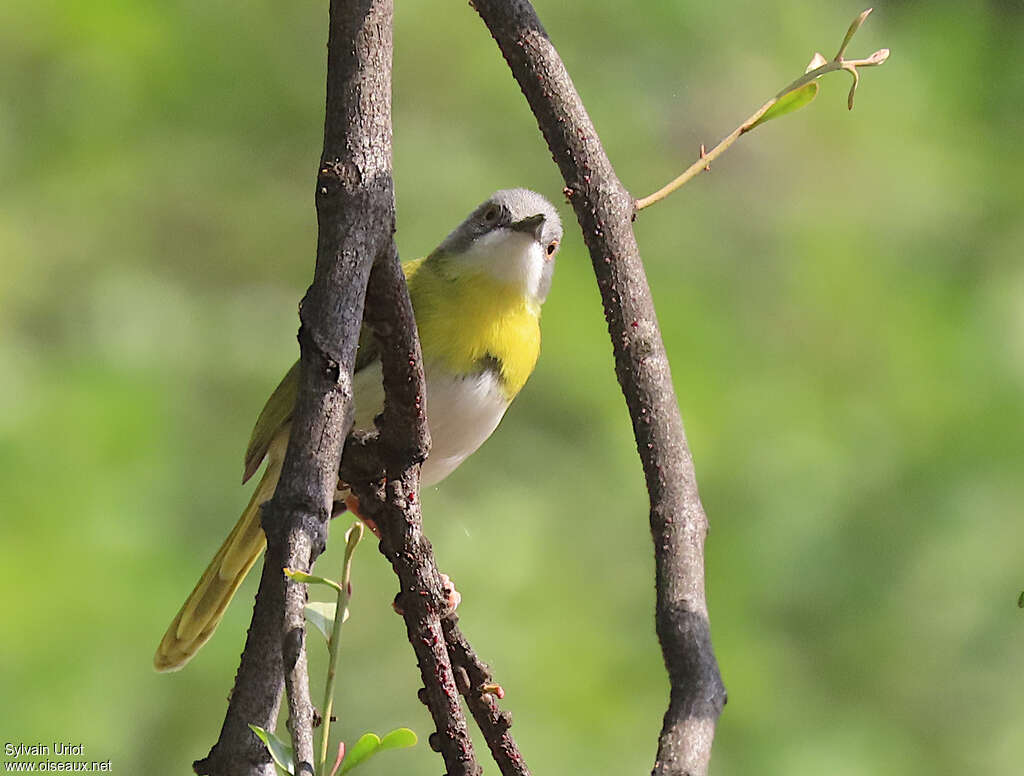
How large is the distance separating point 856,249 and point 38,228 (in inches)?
134

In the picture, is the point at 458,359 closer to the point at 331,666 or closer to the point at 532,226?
the point at 532,226

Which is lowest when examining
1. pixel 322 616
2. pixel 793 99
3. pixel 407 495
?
pixel 322 616

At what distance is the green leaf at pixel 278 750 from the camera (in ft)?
3.31

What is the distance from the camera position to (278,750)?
1.04 meters

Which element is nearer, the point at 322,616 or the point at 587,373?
the point at 322,616

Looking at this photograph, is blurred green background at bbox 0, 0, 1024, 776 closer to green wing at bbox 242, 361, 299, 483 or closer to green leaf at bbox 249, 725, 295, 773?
green wing at bbox 242, 361, 299, 483

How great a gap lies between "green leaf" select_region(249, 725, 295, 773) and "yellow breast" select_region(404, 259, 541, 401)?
197 centimetres

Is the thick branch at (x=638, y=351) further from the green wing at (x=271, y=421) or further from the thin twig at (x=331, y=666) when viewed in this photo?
the green wing at (x=271, y=421)

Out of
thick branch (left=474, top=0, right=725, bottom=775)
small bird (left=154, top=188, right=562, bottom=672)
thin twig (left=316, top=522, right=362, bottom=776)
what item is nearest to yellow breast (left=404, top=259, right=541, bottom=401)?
small bird (left=154, top=188, right=562, bottom=672)

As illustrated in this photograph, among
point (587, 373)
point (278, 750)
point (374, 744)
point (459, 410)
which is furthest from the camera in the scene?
point (587, 373)

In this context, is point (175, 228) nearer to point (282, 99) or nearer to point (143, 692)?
point (282, 99)

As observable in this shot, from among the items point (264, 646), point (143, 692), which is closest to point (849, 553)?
point (143, 692)

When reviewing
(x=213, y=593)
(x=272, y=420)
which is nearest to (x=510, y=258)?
(x=272, y=420)

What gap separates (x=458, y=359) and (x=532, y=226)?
1.65 ft
